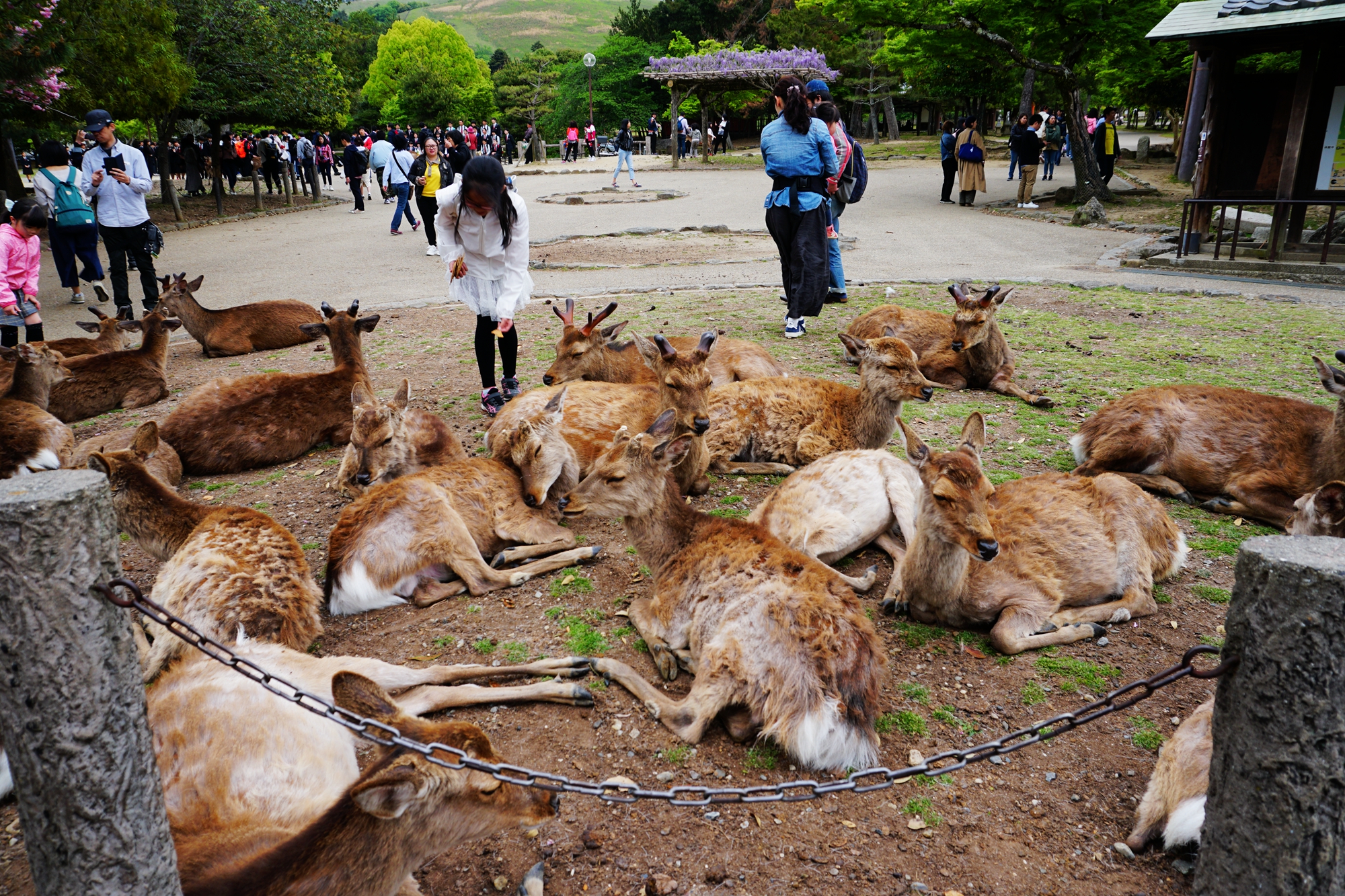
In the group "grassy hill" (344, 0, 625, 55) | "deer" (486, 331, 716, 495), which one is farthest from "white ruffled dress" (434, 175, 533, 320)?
"grassy hill" (344, 0, 625, 55)

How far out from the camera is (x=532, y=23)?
17900cm

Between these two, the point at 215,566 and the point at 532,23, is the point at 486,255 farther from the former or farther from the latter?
the point at 532,23

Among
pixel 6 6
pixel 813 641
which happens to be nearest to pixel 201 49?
pixel 6 6

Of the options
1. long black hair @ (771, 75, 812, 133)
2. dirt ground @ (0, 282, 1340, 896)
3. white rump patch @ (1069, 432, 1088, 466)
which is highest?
long black hair @ (771, 75, 812, 133)

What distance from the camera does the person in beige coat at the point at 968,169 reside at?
2172cm

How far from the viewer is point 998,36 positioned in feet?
66.0

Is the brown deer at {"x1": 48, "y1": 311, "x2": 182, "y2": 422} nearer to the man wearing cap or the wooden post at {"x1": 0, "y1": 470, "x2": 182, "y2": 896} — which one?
the man wearing cap

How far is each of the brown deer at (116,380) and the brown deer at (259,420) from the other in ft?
5.43

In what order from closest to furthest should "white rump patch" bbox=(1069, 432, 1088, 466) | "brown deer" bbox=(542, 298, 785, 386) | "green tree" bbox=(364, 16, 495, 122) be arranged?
1. "white rump patch" bbox=(1069, 432, 1088, 466)
2. "brown deer" bbox=(542, 298, 785, 386)
3. "green tree" bbox=(364, 16, 495, 122)

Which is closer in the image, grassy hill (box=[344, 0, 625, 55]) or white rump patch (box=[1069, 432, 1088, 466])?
white rump patch (box=[1069, 432, 1088, 466])

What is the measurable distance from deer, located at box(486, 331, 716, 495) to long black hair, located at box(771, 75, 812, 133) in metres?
3.58

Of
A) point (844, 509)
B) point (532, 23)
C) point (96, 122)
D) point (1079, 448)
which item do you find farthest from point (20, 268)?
point (532, 23)

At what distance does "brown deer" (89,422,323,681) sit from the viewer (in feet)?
12.6

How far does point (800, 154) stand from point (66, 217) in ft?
32.2
